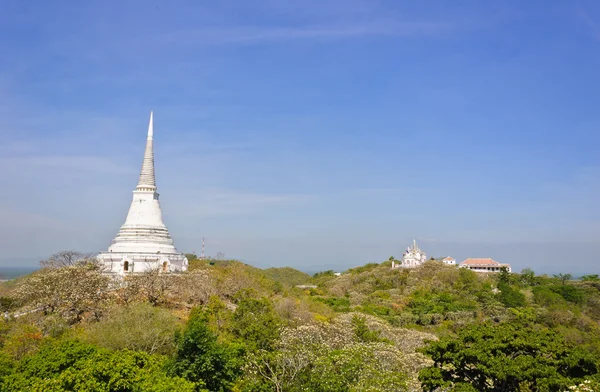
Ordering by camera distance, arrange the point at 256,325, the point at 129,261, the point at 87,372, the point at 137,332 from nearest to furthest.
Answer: the point at 87,372 → the point at 137,332 → the point at 256,325 → the point at 129,261

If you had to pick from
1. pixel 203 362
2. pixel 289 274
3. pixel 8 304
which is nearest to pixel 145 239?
pixel 8 304

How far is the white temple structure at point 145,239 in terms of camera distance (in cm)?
4453

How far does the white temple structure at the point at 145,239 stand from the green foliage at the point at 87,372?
23.1 meters

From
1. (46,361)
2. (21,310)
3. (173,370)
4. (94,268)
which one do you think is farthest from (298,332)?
(94,268)

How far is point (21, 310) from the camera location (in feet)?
101

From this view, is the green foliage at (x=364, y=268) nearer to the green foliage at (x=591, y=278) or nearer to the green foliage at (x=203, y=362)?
the green foliage at (x=591, y=278)

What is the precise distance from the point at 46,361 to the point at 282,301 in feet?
61.0

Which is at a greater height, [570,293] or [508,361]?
[508,361]

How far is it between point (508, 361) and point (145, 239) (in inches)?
1402

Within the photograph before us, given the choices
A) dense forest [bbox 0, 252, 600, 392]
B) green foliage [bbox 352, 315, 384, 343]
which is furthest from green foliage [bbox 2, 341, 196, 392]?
green foliage [bbox 352, 315, 384, 343]

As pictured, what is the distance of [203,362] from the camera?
20156 mm

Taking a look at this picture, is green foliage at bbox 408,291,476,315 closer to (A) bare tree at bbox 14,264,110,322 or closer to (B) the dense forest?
(B) the dense forest

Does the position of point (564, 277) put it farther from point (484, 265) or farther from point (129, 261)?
point (129, 261)

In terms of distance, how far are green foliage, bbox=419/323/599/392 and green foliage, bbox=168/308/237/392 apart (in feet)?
25.0
